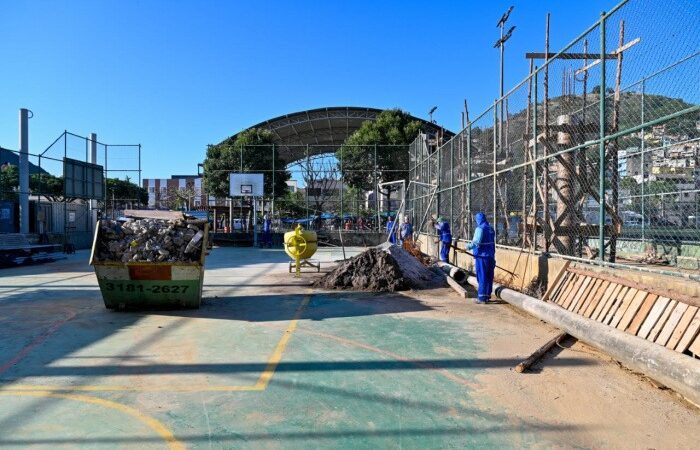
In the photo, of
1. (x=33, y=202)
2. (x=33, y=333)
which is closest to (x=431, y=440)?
(x=33, y=333)

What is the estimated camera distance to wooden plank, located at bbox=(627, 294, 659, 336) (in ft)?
18.0

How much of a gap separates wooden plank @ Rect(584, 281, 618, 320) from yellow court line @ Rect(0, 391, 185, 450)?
17.6 ft

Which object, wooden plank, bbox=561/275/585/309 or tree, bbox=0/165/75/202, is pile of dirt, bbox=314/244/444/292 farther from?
tree, bbox=0/165/75/202

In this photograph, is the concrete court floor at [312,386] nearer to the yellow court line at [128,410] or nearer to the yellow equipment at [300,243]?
the yellow court line at [128,410]

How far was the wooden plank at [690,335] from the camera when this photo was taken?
464 centimetres

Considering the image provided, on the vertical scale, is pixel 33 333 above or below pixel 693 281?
below

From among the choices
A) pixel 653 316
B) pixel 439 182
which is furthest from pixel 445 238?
pixel 653 316

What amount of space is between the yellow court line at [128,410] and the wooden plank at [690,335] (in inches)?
181

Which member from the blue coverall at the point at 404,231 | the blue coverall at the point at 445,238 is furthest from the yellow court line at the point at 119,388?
the blue coverall at the point at 404,231

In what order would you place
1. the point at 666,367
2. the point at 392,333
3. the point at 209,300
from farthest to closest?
the point at 209,300 < the point at 392,333 < the point at 666,367

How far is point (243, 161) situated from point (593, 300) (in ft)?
89.7

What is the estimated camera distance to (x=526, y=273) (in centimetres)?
1009

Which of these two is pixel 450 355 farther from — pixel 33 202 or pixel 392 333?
pixel 33 202

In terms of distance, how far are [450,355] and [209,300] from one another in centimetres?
578
